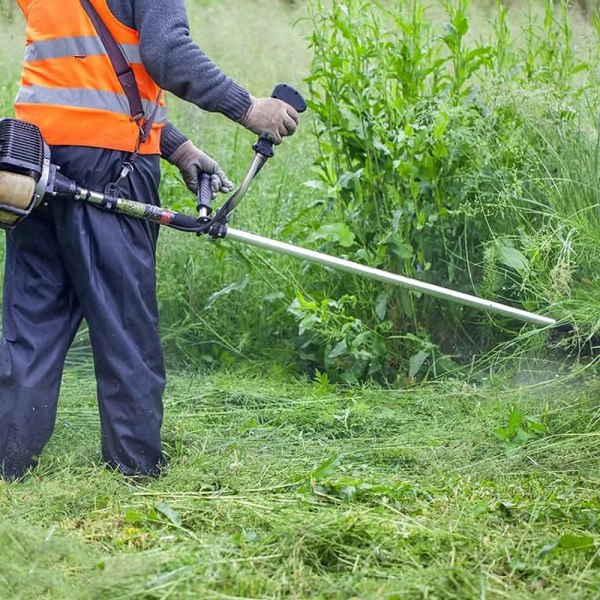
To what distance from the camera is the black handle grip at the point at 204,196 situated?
4059mm

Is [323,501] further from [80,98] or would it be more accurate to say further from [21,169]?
[80,98]

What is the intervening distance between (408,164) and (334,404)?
3.50 ft

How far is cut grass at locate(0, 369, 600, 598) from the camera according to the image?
2855 mm

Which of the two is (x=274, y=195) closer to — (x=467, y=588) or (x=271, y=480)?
(x=271, y=480)

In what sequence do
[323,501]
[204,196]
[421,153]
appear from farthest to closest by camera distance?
[421,153] → [204,196] → [323,501]

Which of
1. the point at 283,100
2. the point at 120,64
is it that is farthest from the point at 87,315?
the point at 283,100

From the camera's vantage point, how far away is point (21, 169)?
11.8 ft

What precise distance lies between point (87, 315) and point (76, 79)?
77cm

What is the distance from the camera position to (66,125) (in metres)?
3.75

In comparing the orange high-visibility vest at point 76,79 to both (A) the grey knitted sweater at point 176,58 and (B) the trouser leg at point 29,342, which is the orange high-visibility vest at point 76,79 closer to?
(A) the grey knitted sweater at point 176,58

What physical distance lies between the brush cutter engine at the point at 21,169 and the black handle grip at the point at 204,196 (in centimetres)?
60

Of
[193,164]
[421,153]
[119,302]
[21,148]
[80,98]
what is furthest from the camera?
[421,153]

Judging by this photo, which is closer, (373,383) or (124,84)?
(124,84)

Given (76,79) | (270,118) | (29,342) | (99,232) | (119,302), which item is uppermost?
(76,79)
